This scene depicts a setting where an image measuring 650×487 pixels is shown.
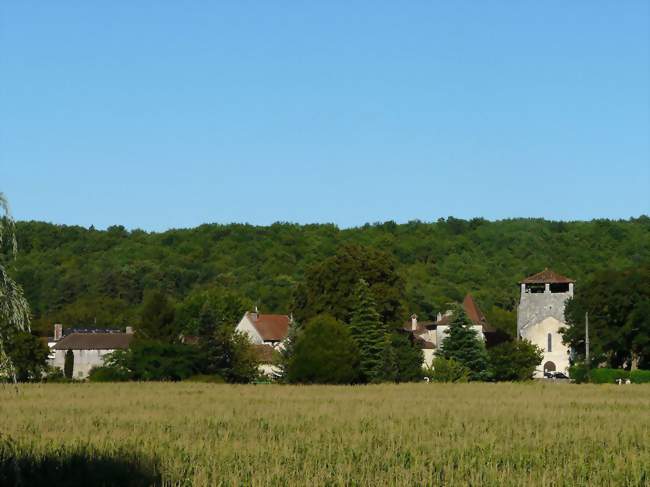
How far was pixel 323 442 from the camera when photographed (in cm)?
2452

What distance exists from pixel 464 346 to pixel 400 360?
8391mm

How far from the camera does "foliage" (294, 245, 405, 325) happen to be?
7969 centimetres

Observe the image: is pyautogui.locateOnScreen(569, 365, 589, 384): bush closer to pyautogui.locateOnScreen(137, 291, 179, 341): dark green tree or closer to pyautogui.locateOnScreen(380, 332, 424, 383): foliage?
pyautogui.locateOnScreen(380, 332, 424, 383): foliage

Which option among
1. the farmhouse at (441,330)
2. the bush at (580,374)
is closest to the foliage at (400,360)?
the bush at (580,374)

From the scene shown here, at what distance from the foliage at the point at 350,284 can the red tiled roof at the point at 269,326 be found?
2923cm

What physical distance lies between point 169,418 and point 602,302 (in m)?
57.8

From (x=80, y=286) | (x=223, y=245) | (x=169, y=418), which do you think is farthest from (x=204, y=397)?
(x=223, y=245)

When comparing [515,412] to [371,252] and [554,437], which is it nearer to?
[554,437]

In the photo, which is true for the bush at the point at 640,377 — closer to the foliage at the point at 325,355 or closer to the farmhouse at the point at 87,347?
the foliage at the point at 325,355

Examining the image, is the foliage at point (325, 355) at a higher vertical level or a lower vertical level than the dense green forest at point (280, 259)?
lower

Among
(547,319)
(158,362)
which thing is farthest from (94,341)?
(547,319)

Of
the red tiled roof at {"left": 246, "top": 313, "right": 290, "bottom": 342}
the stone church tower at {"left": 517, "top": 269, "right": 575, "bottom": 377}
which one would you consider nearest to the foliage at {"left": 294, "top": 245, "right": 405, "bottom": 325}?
the stone church tower at {"left": 517, "top": 269, "right": 575, "bottom": 377}

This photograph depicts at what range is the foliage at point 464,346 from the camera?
3182 inches

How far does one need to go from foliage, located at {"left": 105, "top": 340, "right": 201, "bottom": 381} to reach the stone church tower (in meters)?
45.9
